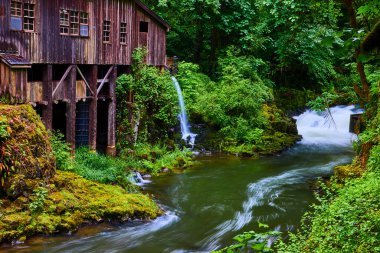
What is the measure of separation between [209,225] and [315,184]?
6.54 m

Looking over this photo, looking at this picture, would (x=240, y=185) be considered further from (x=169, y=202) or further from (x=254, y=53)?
(x=254, y=53)

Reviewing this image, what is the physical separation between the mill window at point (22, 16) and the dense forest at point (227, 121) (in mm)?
2972

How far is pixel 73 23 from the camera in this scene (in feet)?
63.4

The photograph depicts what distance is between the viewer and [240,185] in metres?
19.7

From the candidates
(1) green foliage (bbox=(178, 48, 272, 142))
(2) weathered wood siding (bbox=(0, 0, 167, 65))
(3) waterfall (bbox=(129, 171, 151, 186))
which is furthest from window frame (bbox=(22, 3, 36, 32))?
A: (1) green foliage (bbox=(178, 48, 272, 142))

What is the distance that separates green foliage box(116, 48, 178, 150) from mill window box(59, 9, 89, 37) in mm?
3305

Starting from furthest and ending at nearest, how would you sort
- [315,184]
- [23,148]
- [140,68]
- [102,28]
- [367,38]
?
[140,68], [102,28], [315,184], [23,148], [367,38]

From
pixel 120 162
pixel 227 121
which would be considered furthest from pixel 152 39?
pixel 120 162

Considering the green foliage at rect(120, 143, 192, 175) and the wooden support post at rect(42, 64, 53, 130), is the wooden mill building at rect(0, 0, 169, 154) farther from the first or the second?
the green foliage at rect(120, 143, 192, 175)

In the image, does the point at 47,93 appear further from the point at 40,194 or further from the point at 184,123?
the point at 184,123

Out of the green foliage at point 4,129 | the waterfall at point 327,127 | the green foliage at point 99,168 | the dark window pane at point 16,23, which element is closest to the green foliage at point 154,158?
the green foliage at point 99,168

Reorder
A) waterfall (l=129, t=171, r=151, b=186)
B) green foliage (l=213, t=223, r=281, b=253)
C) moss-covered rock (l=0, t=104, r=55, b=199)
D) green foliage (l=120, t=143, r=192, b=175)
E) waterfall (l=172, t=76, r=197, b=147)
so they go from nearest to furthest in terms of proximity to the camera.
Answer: green foliage (l=213, t=223, r=281, b=253)
moss-covered rock (l=0, t=104, r=55, b=199)
waterfall (l=129, t=171, r=151, b=186)
green foliage (l=120, t=143, r=192, b=175)
waterfall (l=172, t=76, r=197, b=147)

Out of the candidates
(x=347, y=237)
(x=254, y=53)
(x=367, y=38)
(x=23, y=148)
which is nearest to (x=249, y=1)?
(x=254, y=53)

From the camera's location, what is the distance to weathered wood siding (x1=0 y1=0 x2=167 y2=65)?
17.1 m
